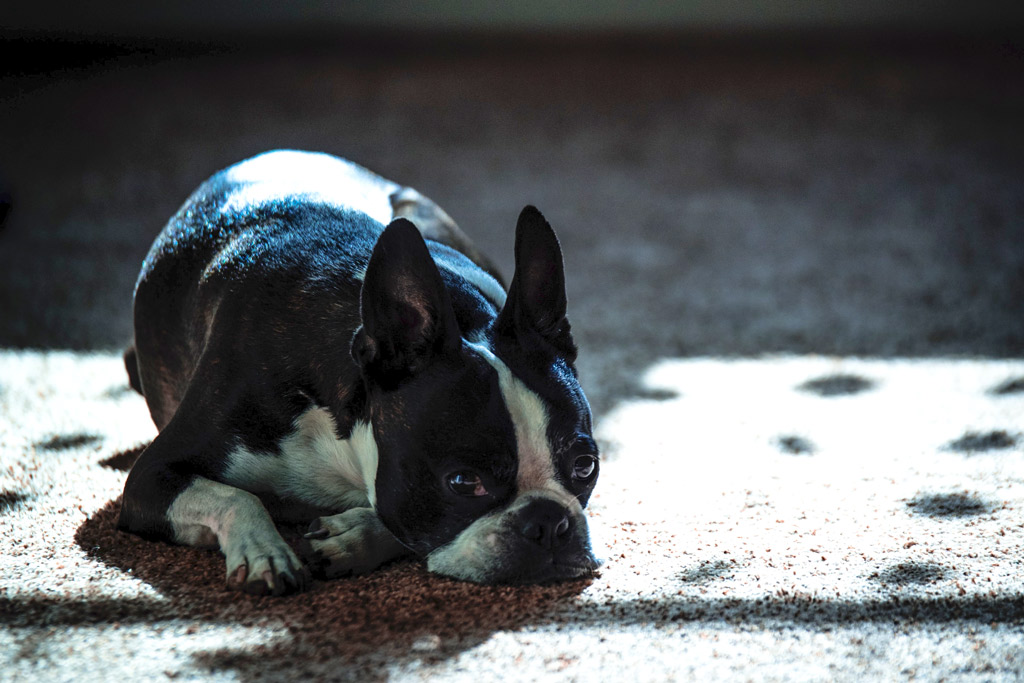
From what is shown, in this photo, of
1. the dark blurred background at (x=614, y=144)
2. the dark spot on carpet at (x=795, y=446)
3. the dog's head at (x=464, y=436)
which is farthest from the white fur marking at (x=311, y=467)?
the dark blurred background at (x=614, y=144)

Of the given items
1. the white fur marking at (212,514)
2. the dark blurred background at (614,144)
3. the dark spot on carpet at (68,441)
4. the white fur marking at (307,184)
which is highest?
the dark blurred background at (614,144)

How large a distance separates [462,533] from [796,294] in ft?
10.5

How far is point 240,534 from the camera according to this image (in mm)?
2152

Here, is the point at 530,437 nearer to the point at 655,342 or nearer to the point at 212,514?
the point at 212,514

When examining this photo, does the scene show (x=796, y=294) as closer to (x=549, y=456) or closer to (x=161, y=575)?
(x=549, y=456)

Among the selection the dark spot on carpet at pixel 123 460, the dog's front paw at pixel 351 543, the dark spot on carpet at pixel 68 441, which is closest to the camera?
the dog's front paw at pixel 351 543

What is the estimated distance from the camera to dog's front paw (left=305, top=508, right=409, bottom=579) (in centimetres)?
217

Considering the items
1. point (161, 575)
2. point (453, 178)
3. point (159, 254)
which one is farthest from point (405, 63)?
point (161, 575)

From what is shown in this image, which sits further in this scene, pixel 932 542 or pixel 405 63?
pixel 405 63

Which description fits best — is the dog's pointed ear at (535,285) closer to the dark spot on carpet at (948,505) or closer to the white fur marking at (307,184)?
the white fur marking at (307,184)

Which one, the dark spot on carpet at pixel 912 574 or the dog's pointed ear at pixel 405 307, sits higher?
the dog's pointed ear at pixel 405 307

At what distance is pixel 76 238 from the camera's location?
5594 mm

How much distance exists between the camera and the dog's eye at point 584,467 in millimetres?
2215

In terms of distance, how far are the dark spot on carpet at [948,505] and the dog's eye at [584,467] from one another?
91cm
